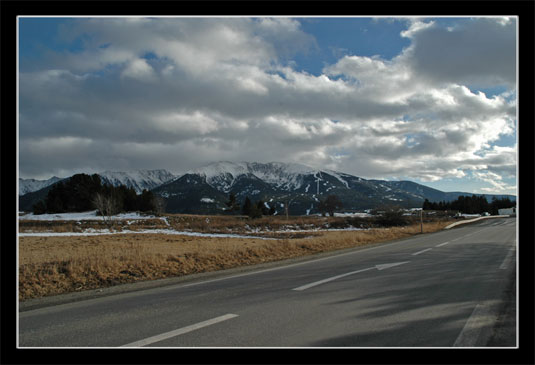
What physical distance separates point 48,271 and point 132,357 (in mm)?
7540

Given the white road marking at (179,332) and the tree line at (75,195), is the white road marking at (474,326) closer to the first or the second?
the white road marking at (179,332)

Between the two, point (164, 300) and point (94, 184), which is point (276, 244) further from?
point (94, 184)

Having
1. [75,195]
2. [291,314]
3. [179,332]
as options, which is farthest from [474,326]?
[75,195]

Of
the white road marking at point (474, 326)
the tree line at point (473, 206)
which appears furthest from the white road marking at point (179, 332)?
the tree line at point (473, 206)

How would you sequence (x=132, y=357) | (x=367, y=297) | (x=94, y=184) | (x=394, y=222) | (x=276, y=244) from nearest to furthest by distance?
(x=132, y=357)
(x=367, y=297)
(x=276, y=244)
(x=394, y=222)
(x=94, y=184)

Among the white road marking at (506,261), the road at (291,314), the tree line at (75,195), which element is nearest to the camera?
the road at (291,314)

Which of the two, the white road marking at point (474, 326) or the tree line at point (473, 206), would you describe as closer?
Result: the white road marking at point (474, 326)

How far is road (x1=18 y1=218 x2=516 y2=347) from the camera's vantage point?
4395 millimetres

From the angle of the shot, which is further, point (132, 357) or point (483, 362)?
point (132, 357)

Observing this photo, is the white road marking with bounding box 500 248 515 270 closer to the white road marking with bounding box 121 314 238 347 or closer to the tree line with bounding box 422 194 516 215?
the white road marking with bounding box 121 314 238 347

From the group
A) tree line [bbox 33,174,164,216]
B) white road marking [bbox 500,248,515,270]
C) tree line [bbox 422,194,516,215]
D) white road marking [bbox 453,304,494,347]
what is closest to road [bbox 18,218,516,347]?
white road marking [bbox 453,304,494,347]

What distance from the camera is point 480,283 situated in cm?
769

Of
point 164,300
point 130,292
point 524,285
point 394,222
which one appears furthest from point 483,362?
point 394,222

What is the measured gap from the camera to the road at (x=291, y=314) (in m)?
4.39
